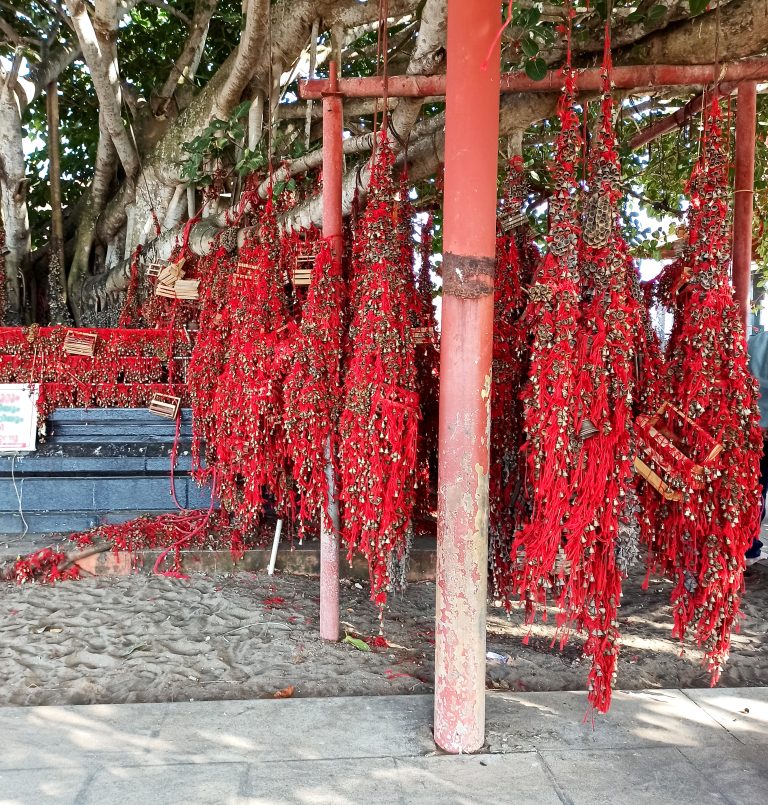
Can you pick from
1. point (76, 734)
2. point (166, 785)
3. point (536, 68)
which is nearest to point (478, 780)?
point (166, 785)

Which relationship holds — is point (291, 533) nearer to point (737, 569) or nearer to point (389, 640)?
point (389, 640)

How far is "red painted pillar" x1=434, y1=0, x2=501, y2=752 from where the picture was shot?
2.21 meters

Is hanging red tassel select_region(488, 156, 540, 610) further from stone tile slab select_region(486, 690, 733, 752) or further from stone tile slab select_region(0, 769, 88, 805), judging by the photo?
stone tile slab select_region(0, 769, 88, 805)

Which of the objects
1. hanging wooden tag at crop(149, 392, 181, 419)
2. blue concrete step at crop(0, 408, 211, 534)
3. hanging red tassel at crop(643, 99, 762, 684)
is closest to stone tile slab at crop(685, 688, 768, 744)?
hanging red tassel at crop(643, 99, 762, 684)

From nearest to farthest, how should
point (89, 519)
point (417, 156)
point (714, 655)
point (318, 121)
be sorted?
1. point (714, 655)
2. point (417, 156)
3. point (89, 519)
4. point (318, 121)

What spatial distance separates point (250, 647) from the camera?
10.6 ft

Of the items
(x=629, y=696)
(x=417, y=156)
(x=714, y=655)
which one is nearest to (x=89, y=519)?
(x=417, y=156)

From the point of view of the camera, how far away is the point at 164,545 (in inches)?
168

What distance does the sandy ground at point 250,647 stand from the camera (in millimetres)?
2904

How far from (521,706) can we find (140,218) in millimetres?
5267

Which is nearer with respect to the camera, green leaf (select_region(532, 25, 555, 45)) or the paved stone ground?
the paved stone ground

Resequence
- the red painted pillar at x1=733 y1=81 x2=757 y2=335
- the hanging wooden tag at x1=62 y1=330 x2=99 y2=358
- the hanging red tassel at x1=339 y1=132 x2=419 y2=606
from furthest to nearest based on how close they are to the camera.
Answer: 1. the hanging wooden tag at x1=62 y1=330 x2=99 y2=358
2. the red painted pillar at x1=733 y1=81 x2=757 y2=335
3. the hanging red tassel at x1=339 y1=132 x2=419 y2=606

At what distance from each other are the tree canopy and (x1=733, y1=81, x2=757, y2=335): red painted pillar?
0.44 metres

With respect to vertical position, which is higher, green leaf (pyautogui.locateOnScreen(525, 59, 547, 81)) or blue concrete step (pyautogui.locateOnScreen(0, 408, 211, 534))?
green leaf (pyautogui.locateOnScreen(525, 59, 547, 81))
